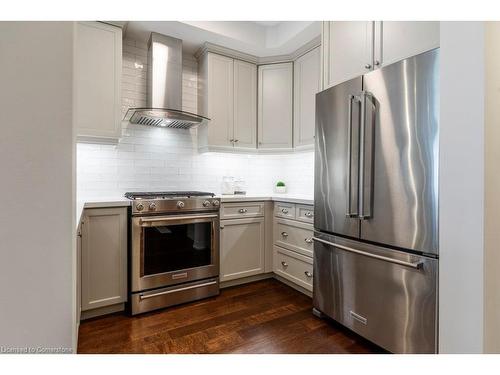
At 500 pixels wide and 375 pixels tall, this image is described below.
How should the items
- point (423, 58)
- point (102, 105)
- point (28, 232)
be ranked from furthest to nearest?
point (102, 105) < point (423, 58) < point (28, 232)

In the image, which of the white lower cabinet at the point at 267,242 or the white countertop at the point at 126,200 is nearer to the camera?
the white countertop at the point at 126,200

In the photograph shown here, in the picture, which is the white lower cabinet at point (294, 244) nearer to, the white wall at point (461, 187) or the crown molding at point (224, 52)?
the white wall at point (461, 187)

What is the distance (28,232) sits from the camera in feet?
2.37

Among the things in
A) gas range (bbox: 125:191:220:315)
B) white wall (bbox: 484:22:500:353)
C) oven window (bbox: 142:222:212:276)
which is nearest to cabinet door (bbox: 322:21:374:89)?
white wall (bbox: 484:22:500:353)

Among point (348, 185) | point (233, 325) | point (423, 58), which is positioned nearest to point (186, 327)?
point (233, 325)

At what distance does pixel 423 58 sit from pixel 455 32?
272 mm

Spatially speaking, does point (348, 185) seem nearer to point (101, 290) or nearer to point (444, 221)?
point (444, 221)

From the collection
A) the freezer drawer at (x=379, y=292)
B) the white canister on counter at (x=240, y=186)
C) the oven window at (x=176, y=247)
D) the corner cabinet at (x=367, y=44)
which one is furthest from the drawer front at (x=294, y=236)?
the corner cabinet at (x=367, y=44)

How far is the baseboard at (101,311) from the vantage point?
2101 mm

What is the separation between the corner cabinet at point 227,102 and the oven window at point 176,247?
951 mm

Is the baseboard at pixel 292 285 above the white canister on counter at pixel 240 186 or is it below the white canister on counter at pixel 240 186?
below

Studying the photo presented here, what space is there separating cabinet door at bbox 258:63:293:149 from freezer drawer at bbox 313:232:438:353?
139cm

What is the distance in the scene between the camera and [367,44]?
1.83 meters

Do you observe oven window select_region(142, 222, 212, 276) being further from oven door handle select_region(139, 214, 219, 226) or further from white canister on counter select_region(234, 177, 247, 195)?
white canister on counter select_region(234, 177, 247, 195)
